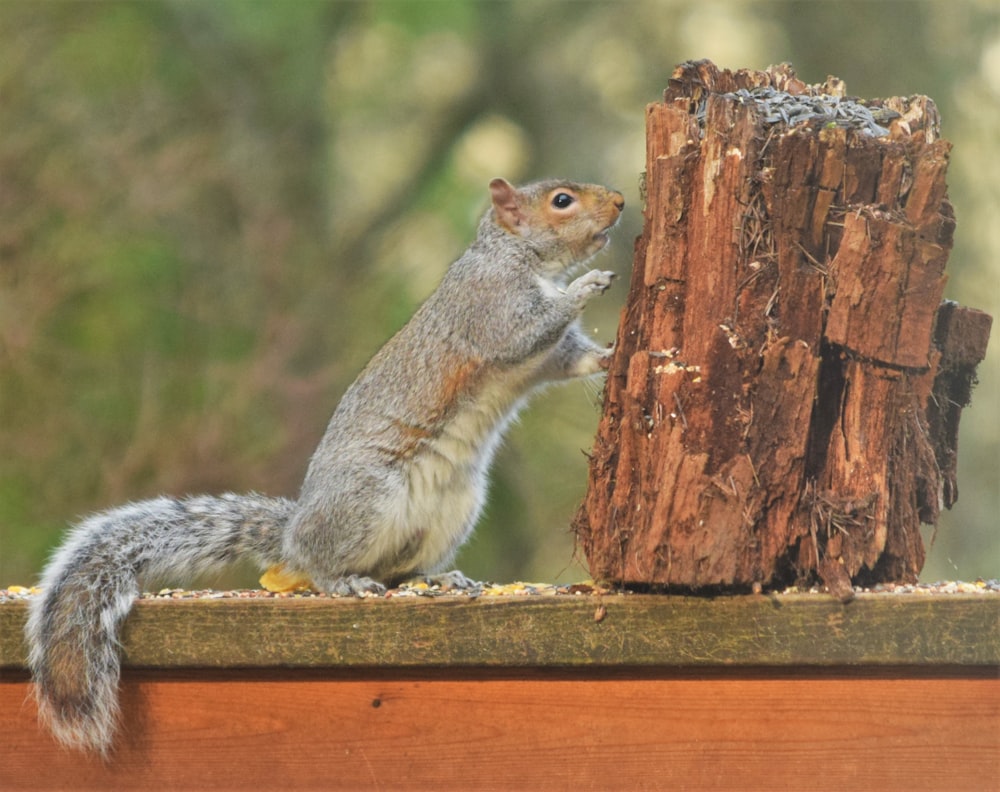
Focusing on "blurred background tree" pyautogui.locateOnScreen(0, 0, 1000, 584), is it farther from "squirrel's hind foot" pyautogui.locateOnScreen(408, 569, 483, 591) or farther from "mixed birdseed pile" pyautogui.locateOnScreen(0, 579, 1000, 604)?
"mixed birdseed pile" pyautogui.locateOnScreen(0, 579, 1000, 604)

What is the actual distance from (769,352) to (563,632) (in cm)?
47

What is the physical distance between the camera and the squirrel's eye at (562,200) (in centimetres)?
255

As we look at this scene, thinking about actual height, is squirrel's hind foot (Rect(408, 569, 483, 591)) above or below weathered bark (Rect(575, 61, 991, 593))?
below

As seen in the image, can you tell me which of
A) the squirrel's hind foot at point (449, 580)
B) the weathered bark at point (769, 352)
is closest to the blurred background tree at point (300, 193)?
the squirrel's hind foot at point (449, 580)

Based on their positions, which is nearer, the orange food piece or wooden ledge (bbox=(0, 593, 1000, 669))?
wooden ledge (bbox=(0, 593, 1000, 669))

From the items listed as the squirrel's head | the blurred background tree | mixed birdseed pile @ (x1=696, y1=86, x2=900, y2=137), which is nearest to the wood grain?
mixed birdseed pile @ (x1=696, y1=86, x2=900, y2=137)

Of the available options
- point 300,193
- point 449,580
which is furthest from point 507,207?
point 300,193

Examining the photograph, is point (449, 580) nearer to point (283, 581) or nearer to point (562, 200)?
point (283, 581)

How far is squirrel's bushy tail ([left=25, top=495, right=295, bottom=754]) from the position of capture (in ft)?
5.90

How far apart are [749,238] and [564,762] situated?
77 centimetres

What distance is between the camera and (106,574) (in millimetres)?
1957

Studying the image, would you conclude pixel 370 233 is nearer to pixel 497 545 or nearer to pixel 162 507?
pixel 497 545

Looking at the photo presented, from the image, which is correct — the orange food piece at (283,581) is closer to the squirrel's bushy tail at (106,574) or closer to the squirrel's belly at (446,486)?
the squirrel's bushy tail at (106,574)

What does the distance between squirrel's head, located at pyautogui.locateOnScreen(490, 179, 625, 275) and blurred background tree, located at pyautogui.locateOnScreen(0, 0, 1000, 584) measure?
38.1 inches
